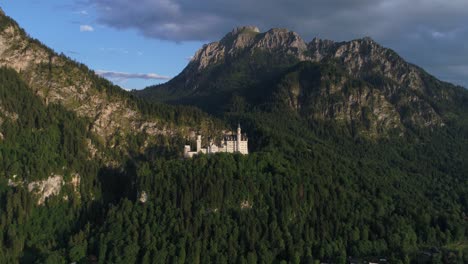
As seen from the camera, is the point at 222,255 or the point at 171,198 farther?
the point at 171,198

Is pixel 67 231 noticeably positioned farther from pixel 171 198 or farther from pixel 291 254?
pixel 291 254

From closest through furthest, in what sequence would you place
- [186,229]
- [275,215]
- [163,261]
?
1. [163,261]
2. [186,229]
3. [275,215]

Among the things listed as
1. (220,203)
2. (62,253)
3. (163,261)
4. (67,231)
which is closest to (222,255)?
(163,261)

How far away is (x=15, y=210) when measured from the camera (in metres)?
194

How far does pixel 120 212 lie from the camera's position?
189125mm

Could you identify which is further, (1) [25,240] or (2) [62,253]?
(1) [25,240]

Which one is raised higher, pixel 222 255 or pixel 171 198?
pixel 171 198

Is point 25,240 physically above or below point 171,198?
below

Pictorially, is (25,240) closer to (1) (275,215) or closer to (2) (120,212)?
(2) (120,212)

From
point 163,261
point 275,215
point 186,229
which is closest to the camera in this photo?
point 163,261

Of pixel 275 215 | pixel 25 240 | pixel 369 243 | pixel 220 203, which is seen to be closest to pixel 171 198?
pixel 220 203

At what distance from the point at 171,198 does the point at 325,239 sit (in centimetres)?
5678

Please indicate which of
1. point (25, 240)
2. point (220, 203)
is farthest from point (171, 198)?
point (25, 240)

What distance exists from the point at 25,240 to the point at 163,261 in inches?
2080
